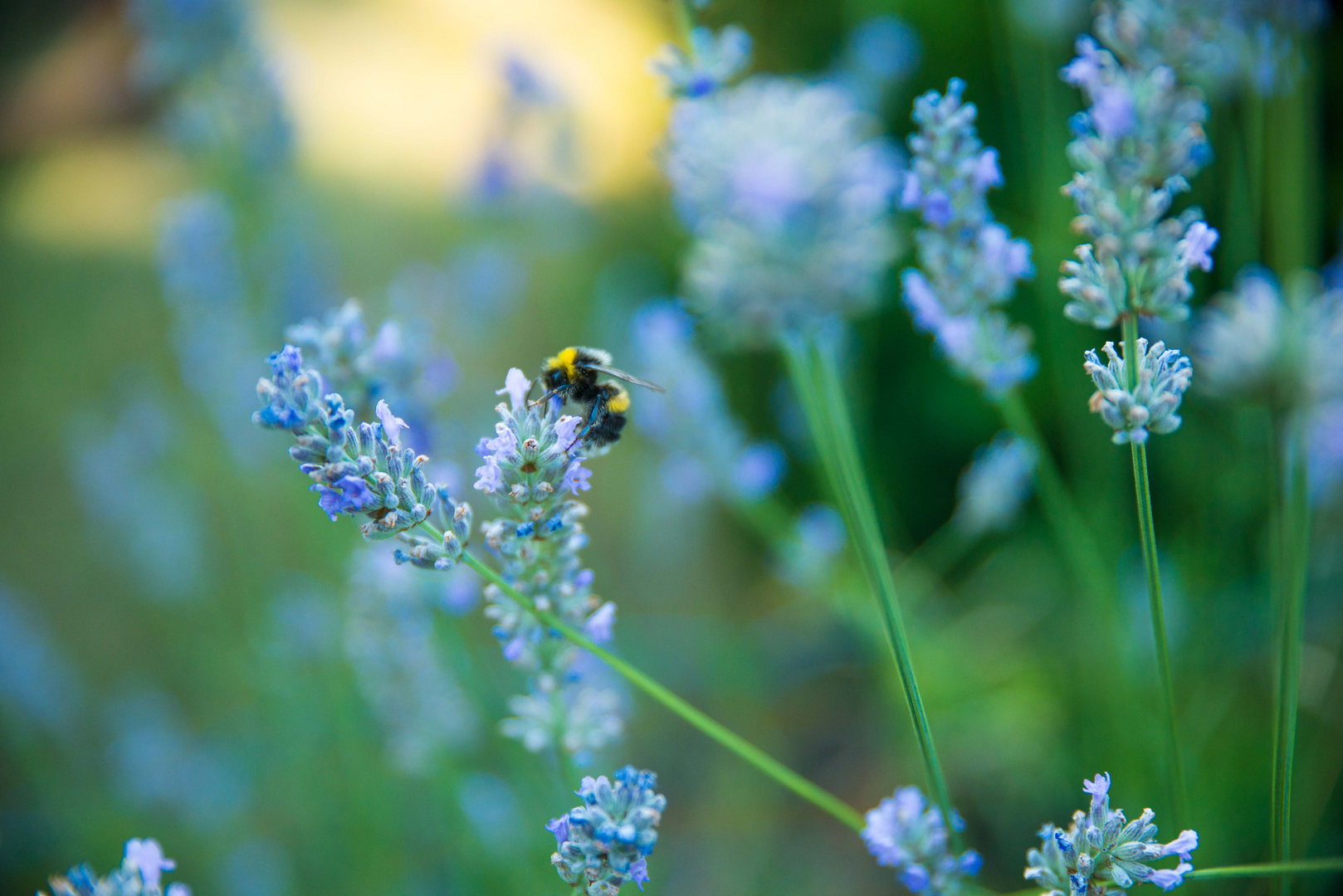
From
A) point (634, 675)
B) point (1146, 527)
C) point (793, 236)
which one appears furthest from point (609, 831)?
point (793, 236)

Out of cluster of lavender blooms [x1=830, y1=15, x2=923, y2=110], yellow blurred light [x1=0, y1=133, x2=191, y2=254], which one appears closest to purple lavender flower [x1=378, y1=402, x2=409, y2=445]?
cluster of lavender blooms [x1=830, y1=15, x2=923, y2=110]

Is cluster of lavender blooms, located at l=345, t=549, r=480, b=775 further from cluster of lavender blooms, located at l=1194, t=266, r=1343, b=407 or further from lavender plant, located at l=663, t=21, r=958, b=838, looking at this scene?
cluster of lavender blooms, located at l=1194, t=266, r=1343, b=407

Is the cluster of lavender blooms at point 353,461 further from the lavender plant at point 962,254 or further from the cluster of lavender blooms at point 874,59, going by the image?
the cluster of lavender blooms at point 874,59

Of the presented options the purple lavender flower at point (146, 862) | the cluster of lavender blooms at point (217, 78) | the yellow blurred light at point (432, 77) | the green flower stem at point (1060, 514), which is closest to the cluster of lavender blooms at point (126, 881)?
the purple lavender flower at point (146, 862)

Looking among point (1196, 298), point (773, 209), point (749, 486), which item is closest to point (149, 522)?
point (749, 486)

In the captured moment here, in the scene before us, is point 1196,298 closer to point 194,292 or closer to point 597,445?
point 597,445

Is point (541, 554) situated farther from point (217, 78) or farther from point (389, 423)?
point (217, 78)
